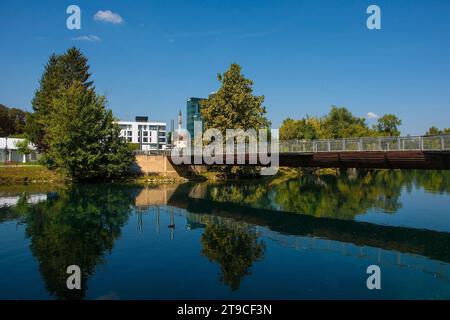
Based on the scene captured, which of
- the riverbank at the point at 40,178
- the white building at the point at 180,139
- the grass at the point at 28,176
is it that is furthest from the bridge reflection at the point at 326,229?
the white building at the point at 180,139

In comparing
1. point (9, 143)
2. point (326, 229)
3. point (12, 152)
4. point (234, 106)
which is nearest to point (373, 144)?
point (326, 229)

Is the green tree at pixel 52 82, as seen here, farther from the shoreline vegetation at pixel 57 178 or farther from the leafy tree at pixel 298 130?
the leafy tree at pixel 298 130

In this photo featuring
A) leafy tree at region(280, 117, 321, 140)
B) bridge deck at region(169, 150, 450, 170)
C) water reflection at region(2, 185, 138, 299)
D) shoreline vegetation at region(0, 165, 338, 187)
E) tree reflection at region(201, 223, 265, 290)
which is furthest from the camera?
leafy tree at region(280, 117, 321, 140)

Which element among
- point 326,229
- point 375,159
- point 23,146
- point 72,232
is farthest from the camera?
point 23,146

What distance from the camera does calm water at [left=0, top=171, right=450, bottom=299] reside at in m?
16.9

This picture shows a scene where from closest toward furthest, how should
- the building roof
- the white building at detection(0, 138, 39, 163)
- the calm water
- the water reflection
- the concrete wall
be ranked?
the calm water
the water reflection
the concrete wall
the building roof
the white building at detection(0, 138, 39, 163)

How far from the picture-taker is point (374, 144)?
1336 inches

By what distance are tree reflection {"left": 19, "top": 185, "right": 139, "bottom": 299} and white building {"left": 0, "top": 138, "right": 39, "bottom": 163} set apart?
48789 mm

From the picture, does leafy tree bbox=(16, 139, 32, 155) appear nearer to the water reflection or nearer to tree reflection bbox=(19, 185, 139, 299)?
the water reflection

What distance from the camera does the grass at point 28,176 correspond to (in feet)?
208

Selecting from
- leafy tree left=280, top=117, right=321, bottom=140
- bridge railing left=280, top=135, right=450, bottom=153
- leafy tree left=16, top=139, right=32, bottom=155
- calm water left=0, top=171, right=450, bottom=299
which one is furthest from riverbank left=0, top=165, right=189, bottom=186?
leafy tree left=280, top=117, right=321, bottom=140

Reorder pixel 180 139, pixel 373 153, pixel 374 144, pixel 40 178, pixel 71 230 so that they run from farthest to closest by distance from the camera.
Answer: pixel 180 139 → pixel 40 178 → pixel 373 153 → pixel 374 144 → pixel 71 230

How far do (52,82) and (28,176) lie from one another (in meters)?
23.0

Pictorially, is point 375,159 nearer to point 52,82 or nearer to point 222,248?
point 222,248
